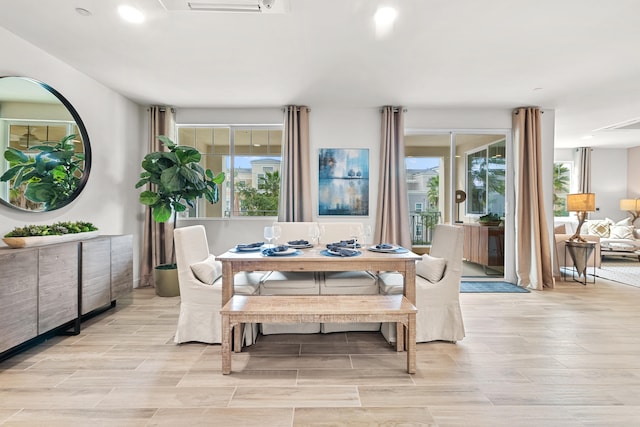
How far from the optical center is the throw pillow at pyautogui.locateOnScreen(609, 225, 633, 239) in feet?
22.9

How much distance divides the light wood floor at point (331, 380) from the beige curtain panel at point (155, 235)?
1.52 metres

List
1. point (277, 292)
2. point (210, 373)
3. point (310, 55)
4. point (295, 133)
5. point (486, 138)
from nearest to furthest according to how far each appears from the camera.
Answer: point (210, 373), point (277, 292), point (310, 55), point (295, 133), point (486, 138)

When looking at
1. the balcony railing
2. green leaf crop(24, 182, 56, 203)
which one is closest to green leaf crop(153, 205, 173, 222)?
green leaf crop(24, 182, 56, 203)

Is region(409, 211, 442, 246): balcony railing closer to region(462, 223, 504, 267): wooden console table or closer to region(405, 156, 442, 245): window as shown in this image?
region(405, 156, 442, 245): window

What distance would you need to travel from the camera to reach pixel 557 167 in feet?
27.3

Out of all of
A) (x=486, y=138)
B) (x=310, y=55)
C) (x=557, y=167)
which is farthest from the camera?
(x=557, y=167)

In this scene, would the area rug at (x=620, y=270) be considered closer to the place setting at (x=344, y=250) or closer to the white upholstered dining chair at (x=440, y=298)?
the white upholstered dining chair at (x=440, y=298)

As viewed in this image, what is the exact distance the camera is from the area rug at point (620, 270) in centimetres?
527

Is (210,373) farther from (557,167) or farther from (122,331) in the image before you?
(557,167)

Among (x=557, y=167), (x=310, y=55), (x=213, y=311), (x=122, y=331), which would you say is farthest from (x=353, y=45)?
(x=557, y=167)

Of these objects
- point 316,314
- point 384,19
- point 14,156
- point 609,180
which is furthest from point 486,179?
point 14,156

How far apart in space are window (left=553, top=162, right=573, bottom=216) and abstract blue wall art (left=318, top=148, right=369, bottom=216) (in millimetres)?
5938

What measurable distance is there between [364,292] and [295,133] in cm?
268

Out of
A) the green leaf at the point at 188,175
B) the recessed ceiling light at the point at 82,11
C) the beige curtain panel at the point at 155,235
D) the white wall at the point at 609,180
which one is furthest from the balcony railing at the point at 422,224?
the white wall at the point at 609,180
